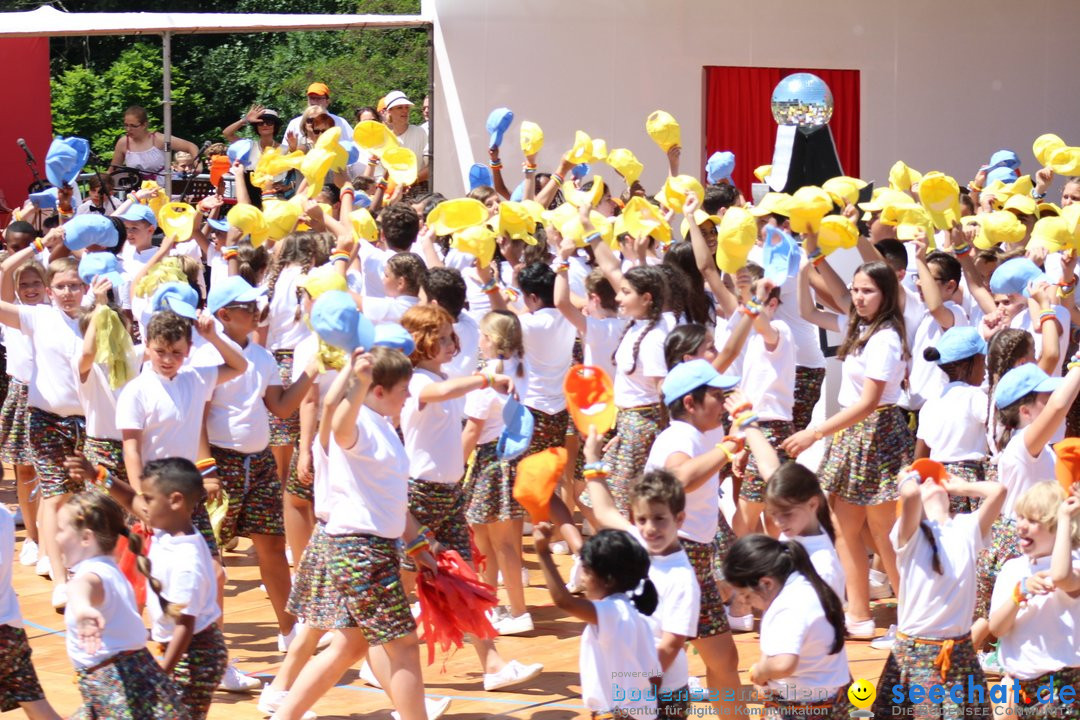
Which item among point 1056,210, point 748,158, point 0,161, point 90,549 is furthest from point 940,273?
point 0,161

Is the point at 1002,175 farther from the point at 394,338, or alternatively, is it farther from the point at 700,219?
the point at 394,338

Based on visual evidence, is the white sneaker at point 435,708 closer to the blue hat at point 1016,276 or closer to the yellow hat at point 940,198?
the blue hat at point 1016,276

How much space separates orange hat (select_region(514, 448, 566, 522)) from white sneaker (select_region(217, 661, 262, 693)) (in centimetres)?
226

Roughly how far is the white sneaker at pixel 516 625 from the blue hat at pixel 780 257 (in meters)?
2.03

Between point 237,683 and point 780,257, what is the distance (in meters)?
3.05

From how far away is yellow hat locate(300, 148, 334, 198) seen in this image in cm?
821

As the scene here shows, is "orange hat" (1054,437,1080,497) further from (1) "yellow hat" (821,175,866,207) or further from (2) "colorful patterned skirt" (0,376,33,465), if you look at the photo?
(2) "colorful patterned skirt" (0,376,33,465)

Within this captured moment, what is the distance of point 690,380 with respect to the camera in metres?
5.29

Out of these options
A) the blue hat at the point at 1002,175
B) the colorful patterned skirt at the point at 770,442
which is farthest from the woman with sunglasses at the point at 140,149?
the colorful patterned skirt at the point at 770,442

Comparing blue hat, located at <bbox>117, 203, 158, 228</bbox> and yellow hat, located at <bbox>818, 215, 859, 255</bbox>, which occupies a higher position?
blue hat, located at <bbox>117, 203, 158, 228</bbox>

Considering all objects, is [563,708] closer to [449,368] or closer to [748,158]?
[449,368]

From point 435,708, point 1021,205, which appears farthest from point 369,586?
point 1021,205

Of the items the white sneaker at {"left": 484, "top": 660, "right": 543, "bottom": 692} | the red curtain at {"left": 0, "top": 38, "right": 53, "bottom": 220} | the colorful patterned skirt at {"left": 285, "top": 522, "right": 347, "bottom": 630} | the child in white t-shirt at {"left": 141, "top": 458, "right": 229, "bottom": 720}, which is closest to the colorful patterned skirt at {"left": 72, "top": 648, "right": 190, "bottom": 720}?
the child in white t-shirt at {"left": 141, "top": 458, "right": 229, "bottom": 720}

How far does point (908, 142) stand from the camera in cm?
1698
